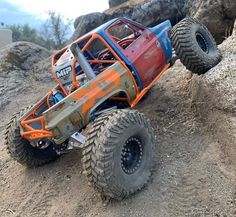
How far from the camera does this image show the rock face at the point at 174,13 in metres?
9.59

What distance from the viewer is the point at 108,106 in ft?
20.2

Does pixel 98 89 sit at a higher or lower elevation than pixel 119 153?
higher

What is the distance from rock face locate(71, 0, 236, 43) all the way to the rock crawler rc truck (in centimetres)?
291

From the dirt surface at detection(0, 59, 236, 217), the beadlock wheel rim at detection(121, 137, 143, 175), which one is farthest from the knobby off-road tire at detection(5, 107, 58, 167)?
the beadlock wheel rim at detection(121, 137, 143, 175)

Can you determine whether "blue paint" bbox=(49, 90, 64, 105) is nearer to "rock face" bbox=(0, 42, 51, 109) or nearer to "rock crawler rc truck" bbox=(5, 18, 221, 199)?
"rock crawler rc truck" bbox=(5, 18, 221, 199)

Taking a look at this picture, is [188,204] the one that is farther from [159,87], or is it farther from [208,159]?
[159,87]

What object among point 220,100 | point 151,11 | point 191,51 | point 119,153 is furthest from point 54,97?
point 151,11

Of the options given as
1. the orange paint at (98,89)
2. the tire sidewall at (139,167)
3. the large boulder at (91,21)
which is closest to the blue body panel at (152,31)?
the orange paint at (98,89)

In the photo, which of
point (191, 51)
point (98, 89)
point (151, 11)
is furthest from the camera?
point (151, 11)

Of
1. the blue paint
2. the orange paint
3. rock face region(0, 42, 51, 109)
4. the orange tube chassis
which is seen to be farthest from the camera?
rock face region(0, 42, 51, 109)

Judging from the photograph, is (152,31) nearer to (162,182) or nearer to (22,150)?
(162,182)

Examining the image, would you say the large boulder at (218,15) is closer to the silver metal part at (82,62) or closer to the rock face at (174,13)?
the rock face at (174,13)

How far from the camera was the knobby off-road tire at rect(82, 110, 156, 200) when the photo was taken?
4531mm

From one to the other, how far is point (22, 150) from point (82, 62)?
1751 mm
